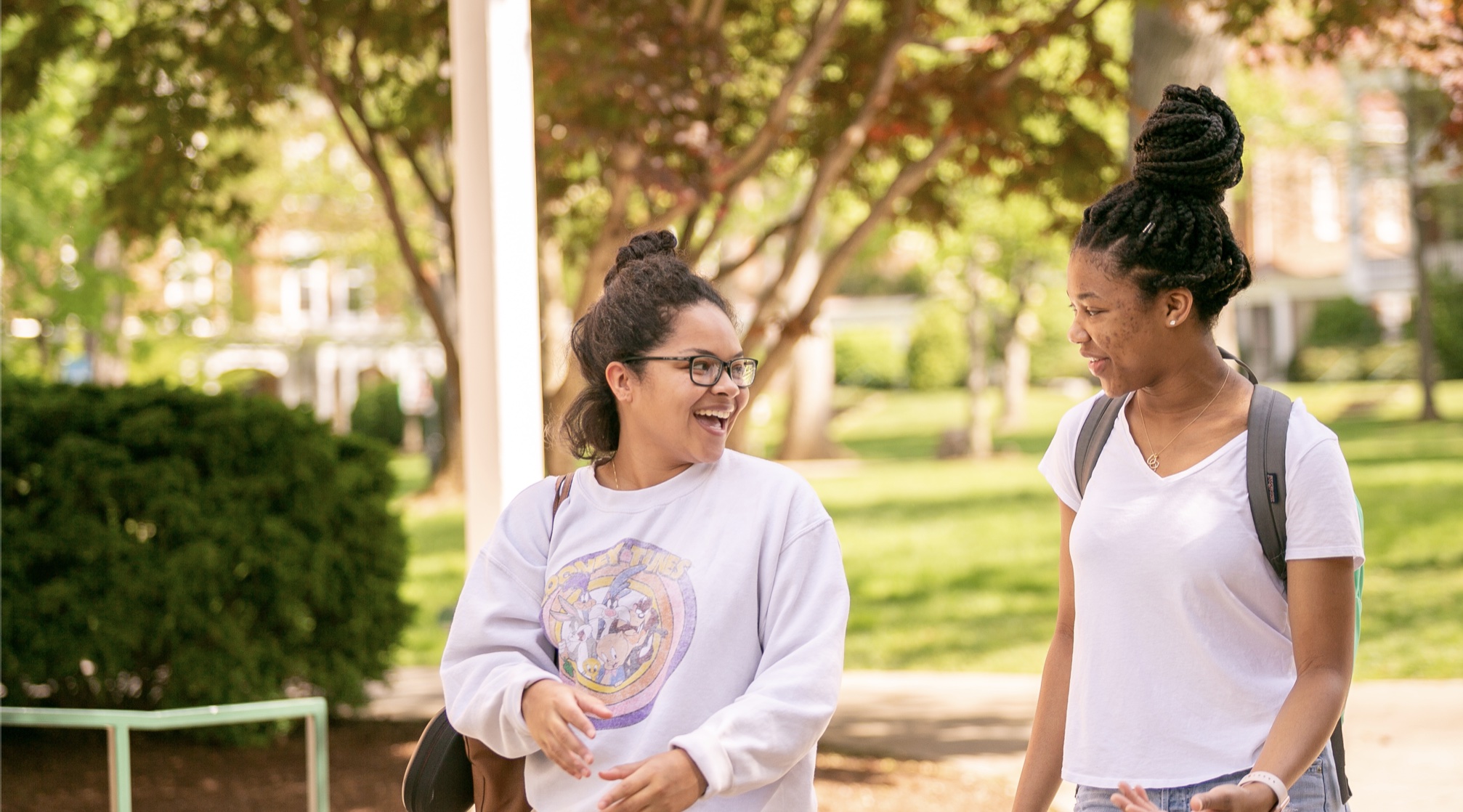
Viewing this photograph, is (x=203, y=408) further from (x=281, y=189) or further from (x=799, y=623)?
(x=281, y=189)

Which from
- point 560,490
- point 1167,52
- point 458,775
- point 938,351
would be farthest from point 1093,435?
point 938,351

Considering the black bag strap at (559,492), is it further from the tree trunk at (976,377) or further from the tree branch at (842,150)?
the tree trunk at (976,377)

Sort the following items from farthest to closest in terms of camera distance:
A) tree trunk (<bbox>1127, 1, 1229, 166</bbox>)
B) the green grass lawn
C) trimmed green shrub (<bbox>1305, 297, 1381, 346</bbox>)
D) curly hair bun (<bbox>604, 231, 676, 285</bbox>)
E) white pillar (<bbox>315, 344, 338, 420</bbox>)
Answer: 1. white pillar (<bbox>315, 344, 338, 420</bbox>)
2. trimmed green shrub (<bbox>1305, 297, 1381, 346</bbox>)
3. the green grass lawn
4. tree trunk (<bbox>1127, 1, 1229, 166</bbox>)
5. curly hair bun (<bbox>604, 231, 676, 285</bbox>)

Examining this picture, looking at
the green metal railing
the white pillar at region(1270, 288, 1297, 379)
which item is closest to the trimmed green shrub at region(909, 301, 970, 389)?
the white pillar at region(1270, 288, 1297, 379)

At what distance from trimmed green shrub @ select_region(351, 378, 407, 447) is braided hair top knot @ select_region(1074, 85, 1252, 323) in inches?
1250

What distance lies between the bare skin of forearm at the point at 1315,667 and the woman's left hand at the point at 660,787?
75 cm

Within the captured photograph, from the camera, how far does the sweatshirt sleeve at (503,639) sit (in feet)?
6.52

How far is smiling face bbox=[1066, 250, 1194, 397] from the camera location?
1973 millimetres

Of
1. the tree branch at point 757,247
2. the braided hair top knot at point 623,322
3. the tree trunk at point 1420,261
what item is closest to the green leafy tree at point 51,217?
the tree branch at point 757,247

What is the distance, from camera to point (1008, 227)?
21.5 metres

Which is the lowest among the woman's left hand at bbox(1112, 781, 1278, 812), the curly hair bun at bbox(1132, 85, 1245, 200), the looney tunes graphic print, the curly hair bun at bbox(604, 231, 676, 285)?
the woman's left hand at bbox(1112, 781, 1278, 812)

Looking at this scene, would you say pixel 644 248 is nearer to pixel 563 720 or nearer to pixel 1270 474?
pixel 563 720

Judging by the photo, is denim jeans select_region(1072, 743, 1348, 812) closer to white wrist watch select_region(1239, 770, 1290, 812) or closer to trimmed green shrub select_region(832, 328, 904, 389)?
white wrist watch select_region(1239, 770, 1290, 812)

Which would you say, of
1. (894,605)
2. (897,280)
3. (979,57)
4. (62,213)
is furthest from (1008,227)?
(897,280)
